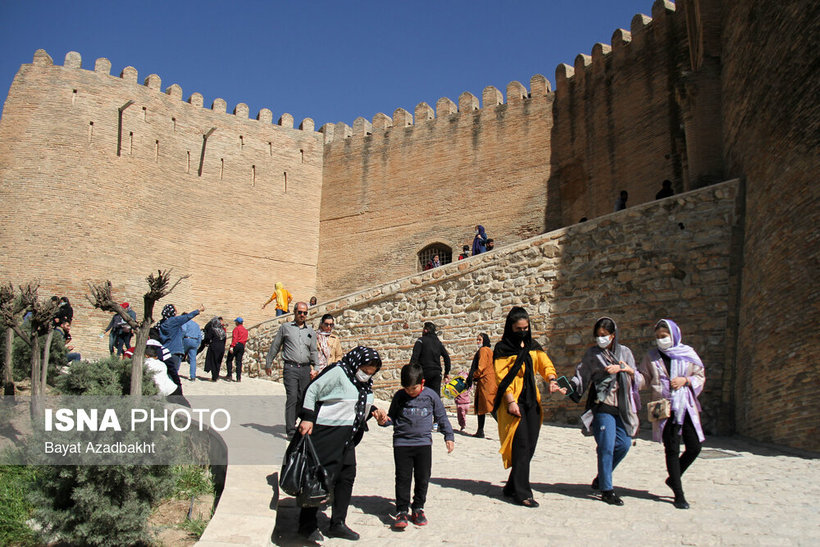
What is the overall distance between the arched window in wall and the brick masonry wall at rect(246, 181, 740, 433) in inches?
339

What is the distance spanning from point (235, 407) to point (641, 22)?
13702 mm

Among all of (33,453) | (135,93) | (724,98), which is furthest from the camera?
(135,93)

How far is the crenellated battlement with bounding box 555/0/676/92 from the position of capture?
1761 centimetres

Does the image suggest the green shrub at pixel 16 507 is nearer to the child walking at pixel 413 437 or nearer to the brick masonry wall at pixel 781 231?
the child walking at pixel 413 437

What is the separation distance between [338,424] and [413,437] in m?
0.59

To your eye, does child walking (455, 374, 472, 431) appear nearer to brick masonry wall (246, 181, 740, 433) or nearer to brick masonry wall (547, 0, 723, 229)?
brick masonry wall (246, 181, 740, 433)

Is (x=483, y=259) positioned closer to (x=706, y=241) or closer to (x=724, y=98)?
(x=706, y=241)

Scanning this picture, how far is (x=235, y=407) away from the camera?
1010 cm

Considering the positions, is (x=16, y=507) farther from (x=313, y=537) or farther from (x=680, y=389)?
(x=680, y=389)

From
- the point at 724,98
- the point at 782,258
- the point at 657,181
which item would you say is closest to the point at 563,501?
the point at 782,258

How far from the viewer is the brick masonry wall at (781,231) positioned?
7.71m

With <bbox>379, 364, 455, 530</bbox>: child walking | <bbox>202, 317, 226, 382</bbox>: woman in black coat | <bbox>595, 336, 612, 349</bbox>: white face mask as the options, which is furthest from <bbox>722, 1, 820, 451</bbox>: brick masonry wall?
<bbox>202, 317, 226, 382</bbox>: woman in black coat

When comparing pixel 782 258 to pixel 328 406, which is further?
pixel 782 258

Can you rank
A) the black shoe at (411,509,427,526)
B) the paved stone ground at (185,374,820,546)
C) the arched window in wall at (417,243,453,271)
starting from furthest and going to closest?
the arched window in wall at (417,243,453,271), the black shoe at (411,509,427,526), the paved stone ground at (185,374,820,546)
